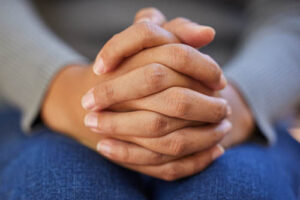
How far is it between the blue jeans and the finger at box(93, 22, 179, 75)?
13 centimetres

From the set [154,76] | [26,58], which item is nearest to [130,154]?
[154,76]

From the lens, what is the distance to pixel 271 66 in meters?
0.58

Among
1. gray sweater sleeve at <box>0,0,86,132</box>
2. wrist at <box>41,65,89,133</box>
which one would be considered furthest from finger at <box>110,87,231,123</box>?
gray sweater sleeve at <box>0,0,86,132</box>

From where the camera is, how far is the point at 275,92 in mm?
580

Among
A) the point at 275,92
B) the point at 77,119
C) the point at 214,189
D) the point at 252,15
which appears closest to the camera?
the point at 214,189

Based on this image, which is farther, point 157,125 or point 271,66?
point 271,66

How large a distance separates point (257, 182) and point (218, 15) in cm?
43

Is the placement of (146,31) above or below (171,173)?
above

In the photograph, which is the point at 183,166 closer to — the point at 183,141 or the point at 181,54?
the point at 183,141

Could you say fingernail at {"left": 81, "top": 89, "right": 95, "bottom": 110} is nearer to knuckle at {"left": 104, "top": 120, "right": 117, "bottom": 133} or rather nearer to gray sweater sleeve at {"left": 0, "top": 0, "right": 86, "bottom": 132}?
knuckle at {"left": 104, "top": 120, "right": 117, "bottom": 133}

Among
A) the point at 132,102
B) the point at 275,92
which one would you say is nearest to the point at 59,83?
the point at 132,102

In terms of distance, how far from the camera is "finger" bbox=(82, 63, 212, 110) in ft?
1.20

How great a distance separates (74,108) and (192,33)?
221mm

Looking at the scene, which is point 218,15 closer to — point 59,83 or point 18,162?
point 59,83
